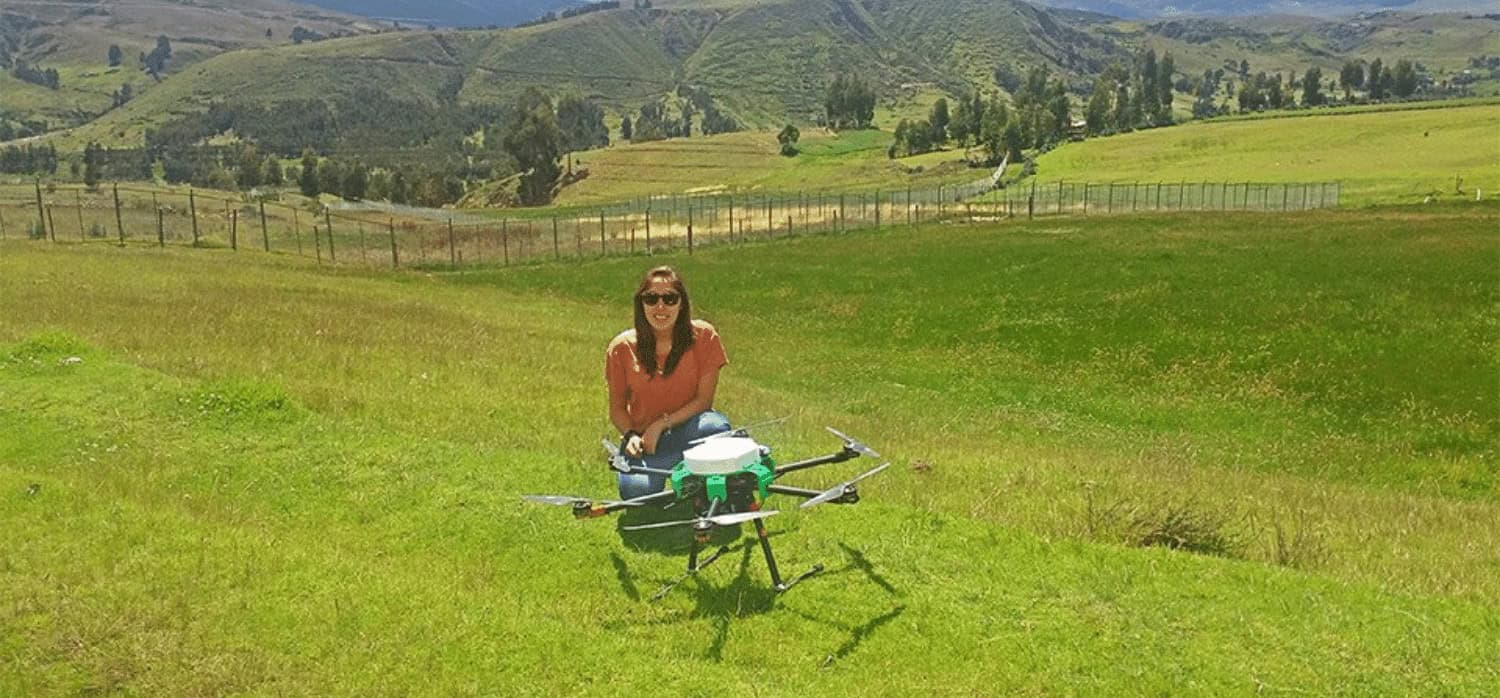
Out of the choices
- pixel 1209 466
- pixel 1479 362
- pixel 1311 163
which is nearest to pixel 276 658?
pixel 1209 466

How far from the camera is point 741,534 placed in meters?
9.77

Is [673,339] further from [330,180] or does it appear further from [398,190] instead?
[330,180]

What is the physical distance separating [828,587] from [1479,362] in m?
25.6

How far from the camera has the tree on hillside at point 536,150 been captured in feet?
621

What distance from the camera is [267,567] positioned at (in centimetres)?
879

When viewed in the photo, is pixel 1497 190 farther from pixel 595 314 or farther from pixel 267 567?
pixel 267 567

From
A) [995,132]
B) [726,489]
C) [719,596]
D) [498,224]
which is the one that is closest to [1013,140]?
[995,132]

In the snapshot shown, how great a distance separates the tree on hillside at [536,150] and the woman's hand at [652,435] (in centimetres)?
18387

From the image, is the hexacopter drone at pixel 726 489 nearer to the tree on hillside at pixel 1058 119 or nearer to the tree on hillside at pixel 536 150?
the tree on hillside at pixel 1058 119

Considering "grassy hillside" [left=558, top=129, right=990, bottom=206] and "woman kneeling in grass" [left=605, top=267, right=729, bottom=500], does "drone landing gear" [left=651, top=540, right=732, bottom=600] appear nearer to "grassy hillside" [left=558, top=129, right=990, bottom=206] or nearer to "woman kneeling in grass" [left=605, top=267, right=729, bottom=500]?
"woman kneeling in grass" [left=605, top=267, right=729, bottom=500]

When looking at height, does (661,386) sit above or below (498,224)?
above

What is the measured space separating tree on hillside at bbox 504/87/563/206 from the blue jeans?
184 meters

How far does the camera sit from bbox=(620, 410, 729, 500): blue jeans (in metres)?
9.77

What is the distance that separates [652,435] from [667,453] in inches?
11.0
